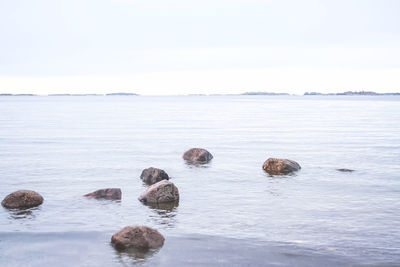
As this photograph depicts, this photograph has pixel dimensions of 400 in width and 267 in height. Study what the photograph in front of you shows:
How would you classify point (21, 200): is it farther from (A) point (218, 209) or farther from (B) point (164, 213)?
(A) point (218, 209)

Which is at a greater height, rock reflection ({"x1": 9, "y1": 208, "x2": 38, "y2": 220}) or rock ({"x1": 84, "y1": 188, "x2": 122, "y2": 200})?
rock ({"x1": 84, "y1": 188, "x2": 122, "y2": 200})

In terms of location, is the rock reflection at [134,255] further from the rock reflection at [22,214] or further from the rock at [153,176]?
the rock at [153,176]

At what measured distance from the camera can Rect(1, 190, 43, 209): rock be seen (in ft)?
65.6

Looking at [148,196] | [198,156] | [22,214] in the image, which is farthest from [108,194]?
[198,156]

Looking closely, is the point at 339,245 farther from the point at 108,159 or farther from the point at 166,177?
the point at 108,159

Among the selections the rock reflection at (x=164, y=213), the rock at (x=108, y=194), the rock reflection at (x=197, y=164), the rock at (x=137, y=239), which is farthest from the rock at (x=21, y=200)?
the rock reflection at (x=197, y=164)

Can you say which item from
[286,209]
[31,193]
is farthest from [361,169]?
[31,193]

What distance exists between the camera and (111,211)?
19672 millimetres

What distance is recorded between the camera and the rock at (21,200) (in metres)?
20.0

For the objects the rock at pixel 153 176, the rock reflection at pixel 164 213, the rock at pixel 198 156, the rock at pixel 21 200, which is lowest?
the rock reflection at pixel 164 213

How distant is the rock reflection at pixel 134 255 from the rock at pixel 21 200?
7.24 meters

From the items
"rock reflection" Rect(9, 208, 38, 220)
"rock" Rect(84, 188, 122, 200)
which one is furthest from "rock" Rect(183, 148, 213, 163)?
"rock reflection" Rect(9, 208, 38, 220)

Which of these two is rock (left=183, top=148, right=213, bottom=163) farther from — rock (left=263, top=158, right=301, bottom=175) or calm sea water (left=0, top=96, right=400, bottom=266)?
rock (left=263, top=158, right=301, bottom=175)

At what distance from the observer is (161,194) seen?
69.3 feet
